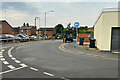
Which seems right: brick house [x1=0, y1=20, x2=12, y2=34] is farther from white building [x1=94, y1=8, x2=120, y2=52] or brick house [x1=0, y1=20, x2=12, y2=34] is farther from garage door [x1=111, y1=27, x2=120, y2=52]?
garage door [x1=111, y1=27, x2=120, y2=52]

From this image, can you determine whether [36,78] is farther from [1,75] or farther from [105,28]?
[105,28]

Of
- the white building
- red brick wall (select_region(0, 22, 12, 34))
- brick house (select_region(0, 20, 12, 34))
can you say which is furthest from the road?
red brick wall (select_region(0, 22, 12, 34))

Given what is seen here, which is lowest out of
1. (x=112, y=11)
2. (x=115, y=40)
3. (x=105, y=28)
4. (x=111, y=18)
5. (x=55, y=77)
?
(x=55, y=77)

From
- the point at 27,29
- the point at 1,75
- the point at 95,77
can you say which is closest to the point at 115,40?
the point at 95,77

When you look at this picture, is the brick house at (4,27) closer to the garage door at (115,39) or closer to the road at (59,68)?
the road at (59,68)

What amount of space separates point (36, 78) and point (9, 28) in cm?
4731

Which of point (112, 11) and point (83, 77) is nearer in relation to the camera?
point (83, 77)

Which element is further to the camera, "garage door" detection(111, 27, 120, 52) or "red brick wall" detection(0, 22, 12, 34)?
"red brick wall" detection(0, 22, 12, 34)

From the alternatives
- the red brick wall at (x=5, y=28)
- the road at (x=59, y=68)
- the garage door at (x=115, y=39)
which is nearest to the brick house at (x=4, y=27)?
the red brick wall at (x=5, y=28)

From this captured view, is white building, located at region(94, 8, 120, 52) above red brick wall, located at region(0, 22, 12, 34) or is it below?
below

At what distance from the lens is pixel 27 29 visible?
6375 centimetres

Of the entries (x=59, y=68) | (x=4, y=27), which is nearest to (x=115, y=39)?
(x=59, y=68)

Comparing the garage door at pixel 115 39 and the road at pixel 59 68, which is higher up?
the garage door at pixel 115 39

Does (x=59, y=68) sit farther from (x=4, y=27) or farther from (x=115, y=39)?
(x=4, y=27)
